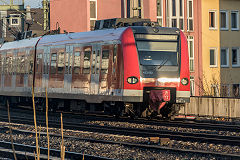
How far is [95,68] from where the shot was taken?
18.1 metres

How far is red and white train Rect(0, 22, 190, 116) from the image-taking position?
16750 mm

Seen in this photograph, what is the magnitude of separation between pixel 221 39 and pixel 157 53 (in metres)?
25.2

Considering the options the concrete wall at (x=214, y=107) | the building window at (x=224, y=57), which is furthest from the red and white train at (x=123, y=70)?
the building window at (x=224, y=57)

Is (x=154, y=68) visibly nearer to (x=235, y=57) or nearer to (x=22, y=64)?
(x=22, y=64)

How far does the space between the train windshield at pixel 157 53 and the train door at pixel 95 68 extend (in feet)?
5.48

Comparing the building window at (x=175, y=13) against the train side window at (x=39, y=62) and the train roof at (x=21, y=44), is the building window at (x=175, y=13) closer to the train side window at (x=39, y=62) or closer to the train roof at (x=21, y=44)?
the train roof at (x=21, y=44)

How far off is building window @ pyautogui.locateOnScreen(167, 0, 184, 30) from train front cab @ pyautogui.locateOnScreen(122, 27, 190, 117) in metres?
21.7

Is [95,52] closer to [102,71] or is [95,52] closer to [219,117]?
[102,71]

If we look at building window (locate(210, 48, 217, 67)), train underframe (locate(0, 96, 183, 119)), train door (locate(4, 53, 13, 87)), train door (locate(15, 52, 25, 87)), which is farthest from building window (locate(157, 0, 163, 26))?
train underframe (locate(0, 96, 183, 119))

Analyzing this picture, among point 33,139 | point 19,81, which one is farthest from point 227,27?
point 33,139

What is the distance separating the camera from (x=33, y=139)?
1290cm

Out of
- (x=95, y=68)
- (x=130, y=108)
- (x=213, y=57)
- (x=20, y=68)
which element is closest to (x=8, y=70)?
(x=20, y=68)

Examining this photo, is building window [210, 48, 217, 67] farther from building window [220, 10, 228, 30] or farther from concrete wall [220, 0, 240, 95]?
building window [220, 10, 228, 30]

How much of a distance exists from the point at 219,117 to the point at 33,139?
900 centimetres
